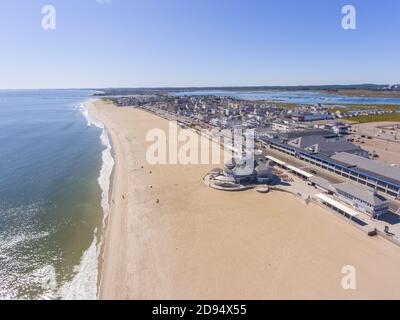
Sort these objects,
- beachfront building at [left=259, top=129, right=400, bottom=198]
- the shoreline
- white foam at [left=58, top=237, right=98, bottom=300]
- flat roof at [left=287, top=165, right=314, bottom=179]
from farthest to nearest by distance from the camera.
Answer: flat roof at [left=287, top=165, right=314, bottom=179] → beachfront building at [left=259, top=129, right=400, bottom=198] → the shoreline → white foam at [left=58, top=237, right=98, bottom=300]

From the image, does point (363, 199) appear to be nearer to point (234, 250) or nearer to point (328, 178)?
point (328, 178)

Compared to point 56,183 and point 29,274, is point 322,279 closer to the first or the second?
point 29,274

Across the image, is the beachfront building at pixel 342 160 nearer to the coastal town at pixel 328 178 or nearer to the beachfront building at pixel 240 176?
the coastal town at pixel 328 178

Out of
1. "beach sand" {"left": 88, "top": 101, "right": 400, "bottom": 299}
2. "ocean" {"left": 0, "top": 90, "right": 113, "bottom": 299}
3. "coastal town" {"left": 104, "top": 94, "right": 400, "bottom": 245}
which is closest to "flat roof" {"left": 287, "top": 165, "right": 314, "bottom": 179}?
"coastal town" {"left": 104, "top": 94, "right": 400, "bottom": 245}

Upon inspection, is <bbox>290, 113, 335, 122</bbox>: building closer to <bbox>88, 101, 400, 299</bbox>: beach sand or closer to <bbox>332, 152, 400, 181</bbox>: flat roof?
<bbox>332, 152, 400, 181</bbox>: flat roof

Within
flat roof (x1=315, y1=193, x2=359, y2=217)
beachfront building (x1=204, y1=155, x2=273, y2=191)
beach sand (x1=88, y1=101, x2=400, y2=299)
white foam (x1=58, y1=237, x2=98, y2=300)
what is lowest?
white foam (x1=58, y1=237, x2=98, y2=300)

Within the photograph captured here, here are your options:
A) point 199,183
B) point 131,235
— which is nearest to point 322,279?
point 131,235

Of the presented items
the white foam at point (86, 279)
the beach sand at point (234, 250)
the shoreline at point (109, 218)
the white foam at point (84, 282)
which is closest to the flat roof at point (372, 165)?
the beach sand at point (234, 250)
